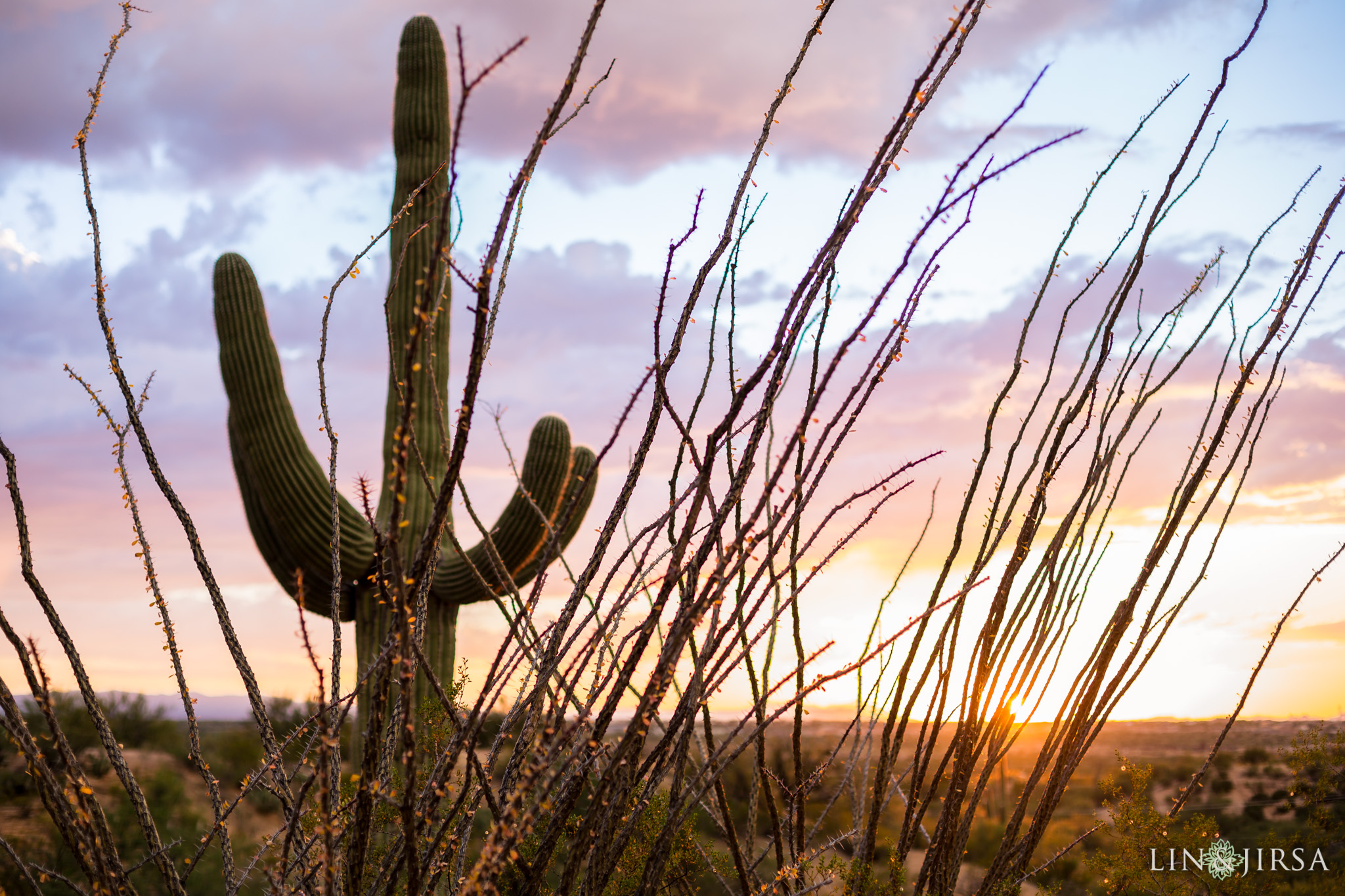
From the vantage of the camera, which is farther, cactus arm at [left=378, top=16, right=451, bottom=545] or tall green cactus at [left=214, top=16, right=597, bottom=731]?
cactus arm at [left=378, top=16, right=451, bottom=545]

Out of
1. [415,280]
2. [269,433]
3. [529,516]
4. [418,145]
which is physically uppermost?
[418,145]

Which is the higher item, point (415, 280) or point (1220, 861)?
point (415, 280)

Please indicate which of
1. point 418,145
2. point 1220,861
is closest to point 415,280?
point 418,145

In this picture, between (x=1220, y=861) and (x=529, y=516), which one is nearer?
(x=1220, y=861)

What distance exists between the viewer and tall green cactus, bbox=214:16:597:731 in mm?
6180

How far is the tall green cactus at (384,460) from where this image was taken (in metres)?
6.18

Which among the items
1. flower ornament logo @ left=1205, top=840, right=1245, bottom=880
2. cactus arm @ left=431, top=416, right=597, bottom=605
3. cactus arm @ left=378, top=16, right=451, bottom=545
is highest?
cactus arm @ left=378, top=16, right=451, bottom=545

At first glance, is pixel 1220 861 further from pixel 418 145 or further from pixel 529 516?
pixel 418 145

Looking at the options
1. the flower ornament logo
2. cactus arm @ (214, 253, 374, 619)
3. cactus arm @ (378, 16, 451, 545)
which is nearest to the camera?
the flower ornament logo

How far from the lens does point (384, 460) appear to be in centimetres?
677

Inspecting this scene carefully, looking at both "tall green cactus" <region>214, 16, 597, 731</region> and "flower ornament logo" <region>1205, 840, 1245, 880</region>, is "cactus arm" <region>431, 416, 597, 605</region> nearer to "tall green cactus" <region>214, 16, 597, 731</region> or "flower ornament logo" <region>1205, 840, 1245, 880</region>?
"tall green cactus" <region>214, 16, 597, 731</region>

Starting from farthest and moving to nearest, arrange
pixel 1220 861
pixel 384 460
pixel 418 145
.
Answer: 1. pixel 418 145
2. pixel 384 460
3. pixel 1220 861

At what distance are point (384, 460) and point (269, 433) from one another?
0.83 meters

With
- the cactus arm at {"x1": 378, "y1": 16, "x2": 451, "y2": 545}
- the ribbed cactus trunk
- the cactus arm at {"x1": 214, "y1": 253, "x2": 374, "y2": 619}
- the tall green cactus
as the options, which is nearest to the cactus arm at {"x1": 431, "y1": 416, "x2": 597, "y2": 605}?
the tall green cactus
